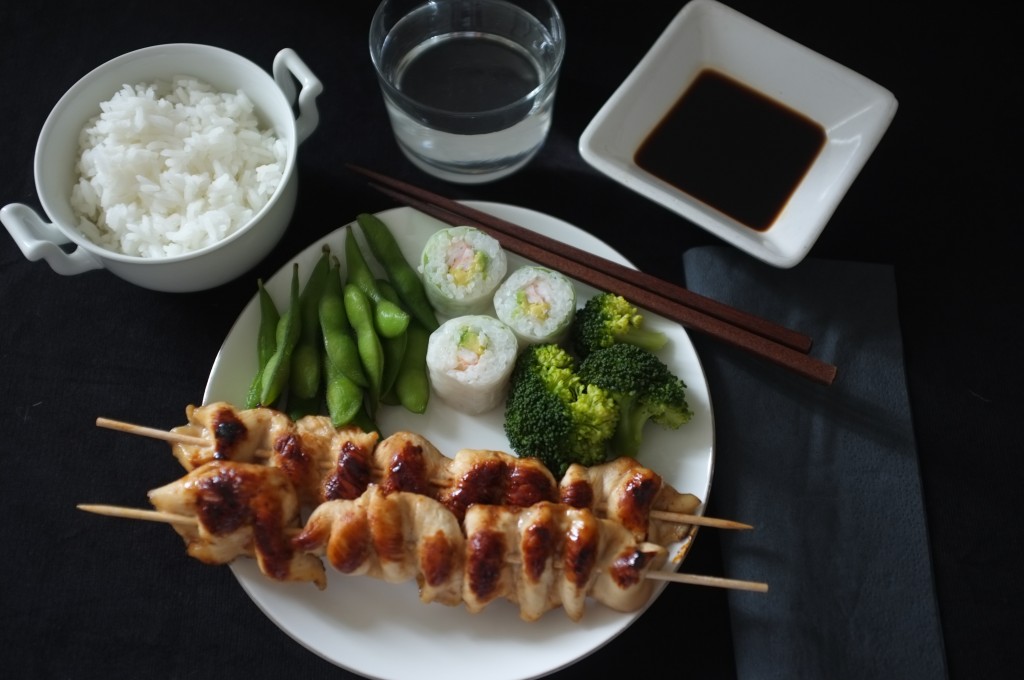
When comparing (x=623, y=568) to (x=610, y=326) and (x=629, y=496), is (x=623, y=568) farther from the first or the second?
(x=610, y=326)

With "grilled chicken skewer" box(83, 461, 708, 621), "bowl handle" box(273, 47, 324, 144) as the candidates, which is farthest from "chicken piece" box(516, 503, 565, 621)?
"bowl handle" box(273, 47, 324, 144)

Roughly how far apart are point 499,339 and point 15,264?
78.4 inches

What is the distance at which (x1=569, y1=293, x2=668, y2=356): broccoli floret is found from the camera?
10.1ft

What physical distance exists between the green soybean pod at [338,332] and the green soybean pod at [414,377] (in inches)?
5.1

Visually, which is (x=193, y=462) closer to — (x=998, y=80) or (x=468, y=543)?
(x=468, y=543)

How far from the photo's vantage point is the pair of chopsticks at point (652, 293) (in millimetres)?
3131

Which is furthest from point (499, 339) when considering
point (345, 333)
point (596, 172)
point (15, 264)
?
point (15, 264)

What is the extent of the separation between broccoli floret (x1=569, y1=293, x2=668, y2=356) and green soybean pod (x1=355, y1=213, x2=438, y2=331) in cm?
56

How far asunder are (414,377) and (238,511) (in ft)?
2.58

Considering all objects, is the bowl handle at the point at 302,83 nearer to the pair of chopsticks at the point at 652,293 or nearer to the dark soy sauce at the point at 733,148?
the pair of chopsticks at the point at 652,293

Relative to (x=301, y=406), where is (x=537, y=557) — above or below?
above

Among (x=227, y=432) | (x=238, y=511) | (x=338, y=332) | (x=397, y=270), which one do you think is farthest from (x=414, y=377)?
(x=238, y=511)

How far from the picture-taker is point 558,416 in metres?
2.91

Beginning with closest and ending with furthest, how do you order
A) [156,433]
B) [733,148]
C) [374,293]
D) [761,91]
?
[156,433] < [374,293] < [733,148] < [761,91]
